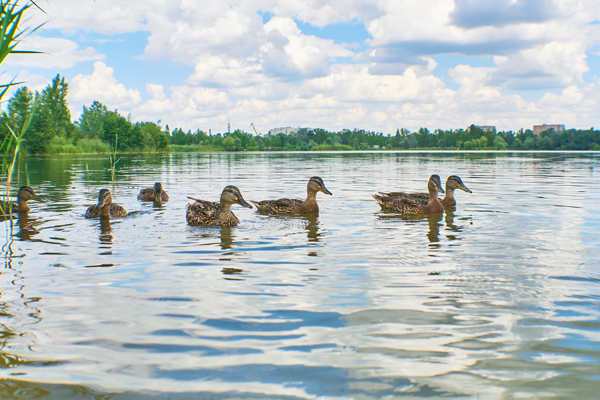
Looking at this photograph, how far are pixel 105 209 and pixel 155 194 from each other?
3215 millimetres

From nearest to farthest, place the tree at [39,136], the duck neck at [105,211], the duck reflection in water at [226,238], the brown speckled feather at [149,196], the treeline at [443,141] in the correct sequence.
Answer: the duck reflection in water at [226,238] < the duck neck at [105,211] < the brown speckled feather at [149,196] < the tree at [39,136] < the treeline at [443,141]

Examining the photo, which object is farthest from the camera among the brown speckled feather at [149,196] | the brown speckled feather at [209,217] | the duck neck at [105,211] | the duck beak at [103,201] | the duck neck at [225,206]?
the brown speckled feather at [149,196]

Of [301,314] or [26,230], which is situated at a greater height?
[26,230]

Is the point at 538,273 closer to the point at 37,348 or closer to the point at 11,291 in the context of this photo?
the point at 37,348

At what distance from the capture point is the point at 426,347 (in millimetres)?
3684

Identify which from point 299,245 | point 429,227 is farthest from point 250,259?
point 429,227

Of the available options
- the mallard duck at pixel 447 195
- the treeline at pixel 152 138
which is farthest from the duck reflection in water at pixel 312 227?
the treeline at pixel 152 138

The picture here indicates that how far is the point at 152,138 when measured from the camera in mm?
106000

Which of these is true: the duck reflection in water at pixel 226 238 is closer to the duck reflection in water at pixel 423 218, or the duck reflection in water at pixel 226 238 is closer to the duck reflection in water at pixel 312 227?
the duck reflection in water at pixel 312 227

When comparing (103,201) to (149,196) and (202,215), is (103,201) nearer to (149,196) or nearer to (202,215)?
(202,215)

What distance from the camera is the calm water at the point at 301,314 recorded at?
10.4ft

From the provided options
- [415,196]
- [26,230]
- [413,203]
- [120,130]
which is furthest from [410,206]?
[120,130]

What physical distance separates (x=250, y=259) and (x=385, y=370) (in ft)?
12.5

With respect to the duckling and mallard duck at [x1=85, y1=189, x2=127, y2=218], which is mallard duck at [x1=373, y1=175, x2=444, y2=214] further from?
mallard duck at [x1=85, y1=189, x2=127, y2=218]
